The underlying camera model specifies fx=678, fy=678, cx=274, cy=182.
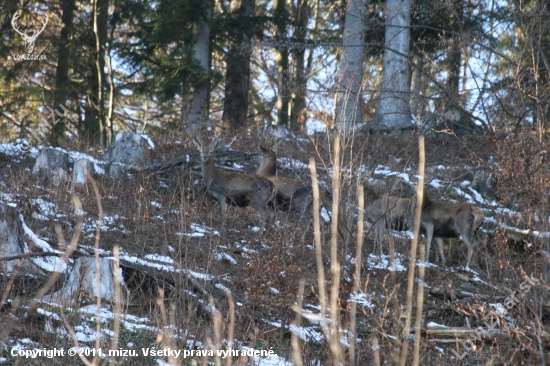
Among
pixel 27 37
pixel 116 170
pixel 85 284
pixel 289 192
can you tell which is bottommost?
pixel 85 284

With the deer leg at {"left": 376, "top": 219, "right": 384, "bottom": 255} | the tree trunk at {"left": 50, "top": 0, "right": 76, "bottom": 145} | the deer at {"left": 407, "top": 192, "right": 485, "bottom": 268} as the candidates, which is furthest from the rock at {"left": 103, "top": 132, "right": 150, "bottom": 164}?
the tree trunk at {"left": 50, "top": 0, "right": 76, "bottom": 145}

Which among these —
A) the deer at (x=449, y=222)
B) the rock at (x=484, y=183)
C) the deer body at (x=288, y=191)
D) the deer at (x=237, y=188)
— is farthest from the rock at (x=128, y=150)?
the rock at (x=484, y=183)

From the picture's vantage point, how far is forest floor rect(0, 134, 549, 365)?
587 cm

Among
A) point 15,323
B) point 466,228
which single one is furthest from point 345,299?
point 466,228

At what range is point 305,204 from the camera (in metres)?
10.4

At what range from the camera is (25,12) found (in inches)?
831

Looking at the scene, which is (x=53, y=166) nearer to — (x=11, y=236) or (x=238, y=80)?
(x=11, y=236)

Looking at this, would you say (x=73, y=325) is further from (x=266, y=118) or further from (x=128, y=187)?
(x=266, y=118)

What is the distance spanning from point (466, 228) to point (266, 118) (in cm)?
1934

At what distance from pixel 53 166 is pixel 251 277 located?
6.69 m

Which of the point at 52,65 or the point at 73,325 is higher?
the point at 52,65

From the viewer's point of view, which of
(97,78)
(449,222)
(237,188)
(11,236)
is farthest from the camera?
(97,78)

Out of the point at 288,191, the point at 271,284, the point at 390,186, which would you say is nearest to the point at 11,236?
A: the point at 271,284

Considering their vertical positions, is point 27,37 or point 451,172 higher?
point 27,37
